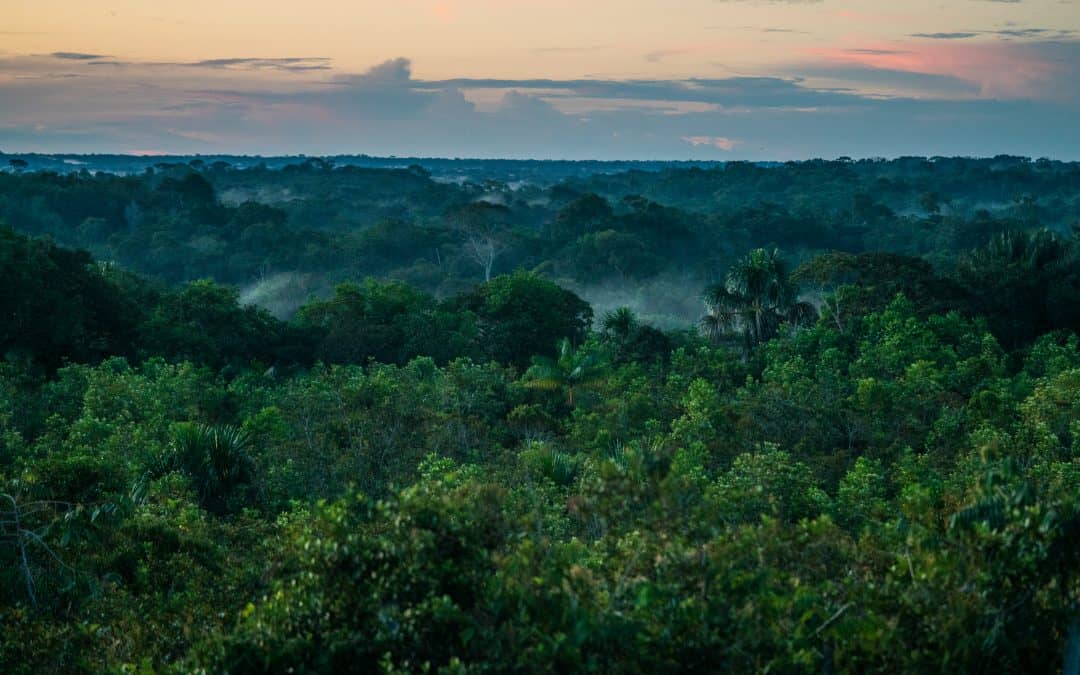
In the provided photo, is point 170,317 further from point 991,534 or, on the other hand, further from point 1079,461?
point 991,534

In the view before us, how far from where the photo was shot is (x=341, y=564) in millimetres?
8992

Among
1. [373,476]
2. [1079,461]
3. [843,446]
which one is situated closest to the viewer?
[1079,461]

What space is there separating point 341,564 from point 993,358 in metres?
23.7

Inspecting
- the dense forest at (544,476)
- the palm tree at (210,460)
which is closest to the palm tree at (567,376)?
the dense forest at (544,476)

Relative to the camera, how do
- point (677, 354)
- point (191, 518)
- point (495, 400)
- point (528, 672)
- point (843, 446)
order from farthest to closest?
point (677, 354), point (495, 400), point (843, 446), point (191, 518), point (528, 672)

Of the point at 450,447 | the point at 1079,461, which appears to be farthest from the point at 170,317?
the point at 1079,461

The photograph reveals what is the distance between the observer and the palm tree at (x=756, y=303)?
36875 millimetres

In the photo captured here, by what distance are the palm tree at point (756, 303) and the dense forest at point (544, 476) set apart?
12 centimetres

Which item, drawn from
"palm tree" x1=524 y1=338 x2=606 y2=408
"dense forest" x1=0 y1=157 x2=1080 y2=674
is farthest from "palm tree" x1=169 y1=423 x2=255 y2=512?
"palm tree" x1=524 y1=338 x2=606 y2=408

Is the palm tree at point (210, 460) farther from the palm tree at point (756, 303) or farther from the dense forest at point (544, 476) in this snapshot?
the palm tree at point (756, 303)

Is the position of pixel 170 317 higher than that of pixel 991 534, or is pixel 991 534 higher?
pixel 991 534

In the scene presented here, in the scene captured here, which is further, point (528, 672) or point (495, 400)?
point (495, 400)

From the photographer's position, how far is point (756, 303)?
3722 centimetres

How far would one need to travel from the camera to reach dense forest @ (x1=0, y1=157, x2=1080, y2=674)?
887 centimetres
